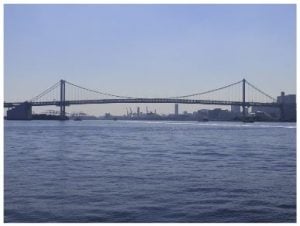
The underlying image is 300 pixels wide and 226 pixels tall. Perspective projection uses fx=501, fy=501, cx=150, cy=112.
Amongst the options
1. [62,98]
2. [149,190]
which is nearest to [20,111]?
[62,98]

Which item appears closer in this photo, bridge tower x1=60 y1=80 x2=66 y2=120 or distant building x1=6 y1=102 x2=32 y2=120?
distant building x1=6 y1=102 x2=32 y2=120

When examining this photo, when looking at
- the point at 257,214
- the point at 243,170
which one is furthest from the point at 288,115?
the point at 257,214

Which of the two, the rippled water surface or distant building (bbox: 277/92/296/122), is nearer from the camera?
the rippled water surface

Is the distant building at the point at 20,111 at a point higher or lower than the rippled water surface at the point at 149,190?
higher

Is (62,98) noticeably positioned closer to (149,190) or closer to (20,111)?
(20,111)

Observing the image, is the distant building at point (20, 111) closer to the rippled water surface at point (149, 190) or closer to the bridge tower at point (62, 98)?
the bridge tower at point (62, 98)

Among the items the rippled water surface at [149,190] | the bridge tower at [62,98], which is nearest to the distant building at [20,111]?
the bridge tower at [62,98]

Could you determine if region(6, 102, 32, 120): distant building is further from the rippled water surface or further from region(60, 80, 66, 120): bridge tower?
the rippled water surface

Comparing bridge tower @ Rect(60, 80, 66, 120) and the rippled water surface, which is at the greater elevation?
bridge tower @ Rect(60, 80, 66, 120)

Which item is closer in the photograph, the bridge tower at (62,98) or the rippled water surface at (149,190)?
the rippled water surface at (149,190)

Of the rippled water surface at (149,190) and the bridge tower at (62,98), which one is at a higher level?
the bridge tower at (62,98)

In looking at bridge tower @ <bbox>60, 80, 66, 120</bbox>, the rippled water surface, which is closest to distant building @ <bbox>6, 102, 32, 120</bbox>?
bridge tower @ <bbox>60, 80, 66, 120</bbox>
